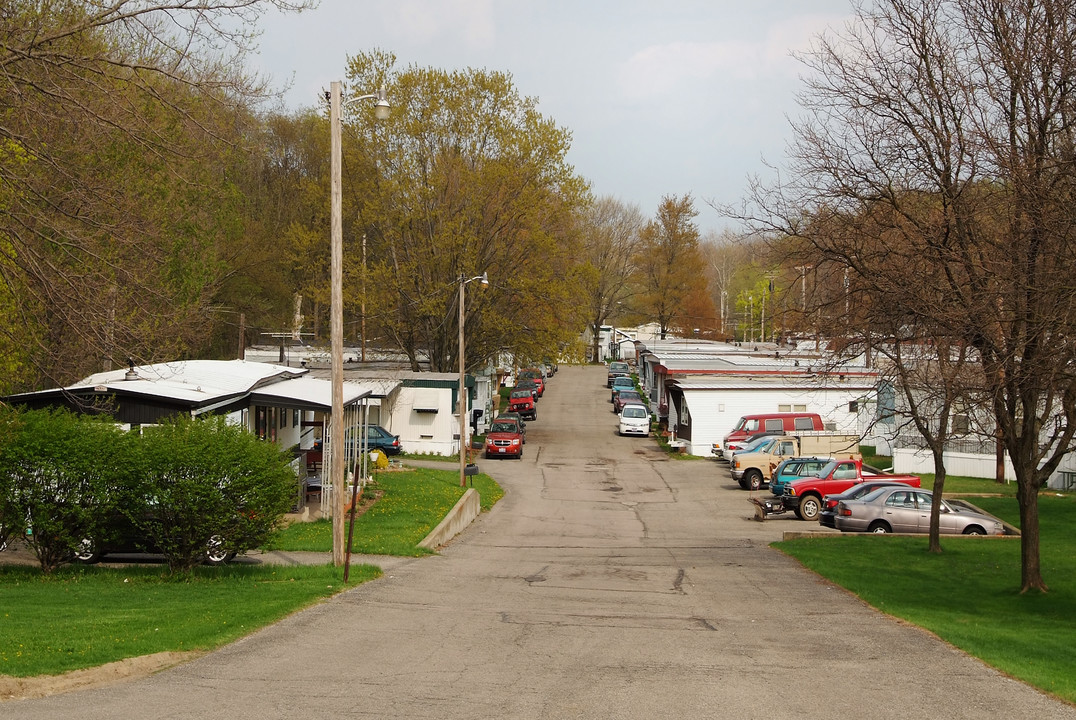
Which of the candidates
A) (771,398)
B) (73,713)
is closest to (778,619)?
(73,713)

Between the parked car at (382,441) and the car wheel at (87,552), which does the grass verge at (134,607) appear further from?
the parked car at (382,441)

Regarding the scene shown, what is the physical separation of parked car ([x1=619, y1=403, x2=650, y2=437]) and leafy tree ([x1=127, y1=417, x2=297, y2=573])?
127 ft

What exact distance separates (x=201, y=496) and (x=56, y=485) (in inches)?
92.0

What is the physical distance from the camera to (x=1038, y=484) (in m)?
16.3

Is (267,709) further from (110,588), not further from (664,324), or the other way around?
(664,324)

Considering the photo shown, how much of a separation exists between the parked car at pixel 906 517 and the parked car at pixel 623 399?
33.3 m

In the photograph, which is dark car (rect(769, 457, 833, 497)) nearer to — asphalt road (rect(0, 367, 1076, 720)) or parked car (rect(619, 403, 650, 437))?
asphalt road (rect(0, 367, 1076, 720))

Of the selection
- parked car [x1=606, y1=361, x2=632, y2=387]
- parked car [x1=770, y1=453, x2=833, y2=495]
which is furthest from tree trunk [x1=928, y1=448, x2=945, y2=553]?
parked car [x1=606, y1=361, x2=632, y2=387]

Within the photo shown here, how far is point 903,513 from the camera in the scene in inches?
1017

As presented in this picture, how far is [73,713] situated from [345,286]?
40.8 meters

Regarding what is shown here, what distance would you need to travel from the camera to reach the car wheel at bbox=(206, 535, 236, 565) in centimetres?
1605

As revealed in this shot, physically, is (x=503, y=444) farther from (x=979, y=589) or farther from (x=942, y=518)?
(x=979, y=589)

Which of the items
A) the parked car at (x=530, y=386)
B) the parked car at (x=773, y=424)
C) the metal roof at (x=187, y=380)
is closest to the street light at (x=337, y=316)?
the metal roof at (x=187, y=380)

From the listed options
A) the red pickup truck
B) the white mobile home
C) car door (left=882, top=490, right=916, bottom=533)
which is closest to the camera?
car door (left=882, top=490, right=916, bottom=533)
